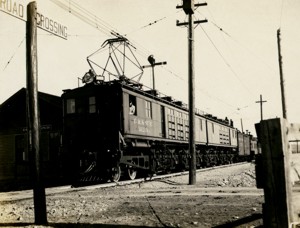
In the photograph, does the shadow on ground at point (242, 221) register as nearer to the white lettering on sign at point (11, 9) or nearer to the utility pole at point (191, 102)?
the white lettering on sign at point (11, 9)

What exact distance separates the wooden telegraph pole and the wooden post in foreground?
3.79 meters

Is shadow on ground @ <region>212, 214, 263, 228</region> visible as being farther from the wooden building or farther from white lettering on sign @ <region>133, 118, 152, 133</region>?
the wooden building

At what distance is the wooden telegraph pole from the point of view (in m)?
6.00

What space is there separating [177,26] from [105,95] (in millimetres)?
4965

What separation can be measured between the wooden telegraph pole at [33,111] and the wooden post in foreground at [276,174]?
3.79 metres

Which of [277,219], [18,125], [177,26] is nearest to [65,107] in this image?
[177,26]

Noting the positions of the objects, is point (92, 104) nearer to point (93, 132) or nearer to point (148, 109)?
point (93, 132)

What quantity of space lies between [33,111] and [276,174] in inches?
164

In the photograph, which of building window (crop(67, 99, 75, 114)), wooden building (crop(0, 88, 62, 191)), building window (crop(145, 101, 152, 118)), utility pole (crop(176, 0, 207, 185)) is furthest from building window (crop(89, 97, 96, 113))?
wooden building (crop(0, 88, 62, 191))

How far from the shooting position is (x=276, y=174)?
3.60m

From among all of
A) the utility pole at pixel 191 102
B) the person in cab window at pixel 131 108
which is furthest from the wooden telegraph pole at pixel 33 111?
the person in cab window at pixel 131 108

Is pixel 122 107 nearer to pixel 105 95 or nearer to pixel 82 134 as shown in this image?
pixel 105 95

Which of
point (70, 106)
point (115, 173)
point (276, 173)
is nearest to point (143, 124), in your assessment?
point (115, 173)

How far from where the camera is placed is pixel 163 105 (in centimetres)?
1858
